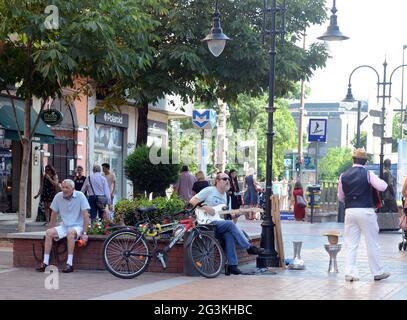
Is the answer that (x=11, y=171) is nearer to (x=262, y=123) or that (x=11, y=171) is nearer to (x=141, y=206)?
(x=141, y=206)

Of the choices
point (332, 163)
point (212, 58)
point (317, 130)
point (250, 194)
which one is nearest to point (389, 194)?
point (317, 130)

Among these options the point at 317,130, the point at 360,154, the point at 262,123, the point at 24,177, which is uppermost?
the point at 262,123

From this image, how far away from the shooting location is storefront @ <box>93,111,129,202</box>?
34.0 m

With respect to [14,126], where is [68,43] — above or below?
above

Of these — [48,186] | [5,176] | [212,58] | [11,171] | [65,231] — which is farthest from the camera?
[11,171]

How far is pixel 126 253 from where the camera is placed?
13.2 metres

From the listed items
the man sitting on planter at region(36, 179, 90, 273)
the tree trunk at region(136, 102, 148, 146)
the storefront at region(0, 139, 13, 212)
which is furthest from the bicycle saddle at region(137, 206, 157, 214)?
the storefront at region(0, 139, 13, 212)

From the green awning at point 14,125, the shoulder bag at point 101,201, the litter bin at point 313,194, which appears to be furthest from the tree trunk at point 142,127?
the litter bin at point 313,194

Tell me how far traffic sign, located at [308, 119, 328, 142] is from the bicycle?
52.6ft

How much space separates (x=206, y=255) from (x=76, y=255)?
6.88 feet

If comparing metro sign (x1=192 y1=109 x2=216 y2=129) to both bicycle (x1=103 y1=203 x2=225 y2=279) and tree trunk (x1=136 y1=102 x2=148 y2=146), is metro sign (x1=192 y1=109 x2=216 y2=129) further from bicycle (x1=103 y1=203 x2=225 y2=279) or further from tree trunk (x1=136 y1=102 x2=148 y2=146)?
bicycle (x1=103 y1=203 x2=225 y2=279)

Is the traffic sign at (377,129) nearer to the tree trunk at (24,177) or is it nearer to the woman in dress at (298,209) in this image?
the woman in dress at (298,209)

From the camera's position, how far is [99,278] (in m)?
13.1

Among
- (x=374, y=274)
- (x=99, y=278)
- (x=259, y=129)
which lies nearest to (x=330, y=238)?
(x=374, y=274)
